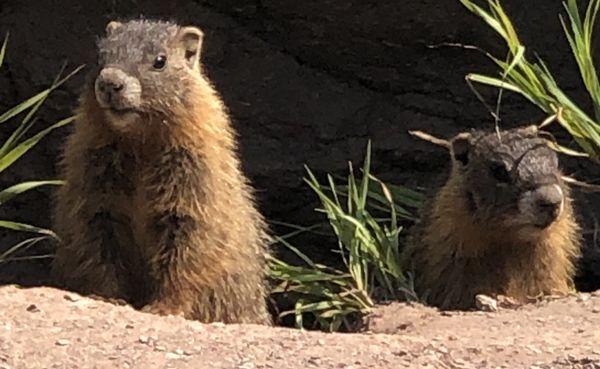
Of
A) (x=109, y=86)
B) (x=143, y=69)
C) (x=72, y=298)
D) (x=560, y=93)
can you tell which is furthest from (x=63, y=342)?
(x=560, y=93)

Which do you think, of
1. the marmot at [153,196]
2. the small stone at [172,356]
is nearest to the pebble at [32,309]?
the small stone at [172,356]

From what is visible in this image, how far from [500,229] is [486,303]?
1.61 ft

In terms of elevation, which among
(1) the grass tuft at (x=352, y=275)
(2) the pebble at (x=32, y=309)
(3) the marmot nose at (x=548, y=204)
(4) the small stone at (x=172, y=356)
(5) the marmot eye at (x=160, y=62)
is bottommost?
(1) the grass tuft at (x=352, y=275)

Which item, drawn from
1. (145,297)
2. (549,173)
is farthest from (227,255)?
(549,173)

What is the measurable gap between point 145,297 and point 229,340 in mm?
1296

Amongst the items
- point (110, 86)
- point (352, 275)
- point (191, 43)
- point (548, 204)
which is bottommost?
point (352, 275)

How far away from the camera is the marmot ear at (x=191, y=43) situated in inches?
245

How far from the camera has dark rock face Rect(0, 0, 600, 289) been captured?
25.2 ft

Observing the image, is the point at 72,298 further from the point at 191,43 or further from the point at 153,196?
the point at 191,43

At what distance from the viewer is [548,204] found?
645 centimetres

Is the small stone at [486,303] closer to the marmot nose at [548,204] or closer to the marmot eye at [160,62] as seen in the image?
the marmot nose at [548,204]

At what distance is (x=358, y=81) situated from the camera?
7.89 meters

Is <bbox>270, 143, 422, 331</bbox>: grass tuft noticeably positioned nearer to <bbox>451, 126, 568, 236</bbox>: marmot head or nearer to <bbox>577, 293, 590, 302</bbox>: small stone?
<bbox>451, 126, 568, 236</bbox>: marmot head

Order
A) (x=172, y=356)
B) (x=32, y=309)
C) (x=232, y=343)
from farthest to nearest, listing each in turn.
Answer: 1. (x=32, y=309)
2. (x=232, y=343)
3. (x=172, y=356)
